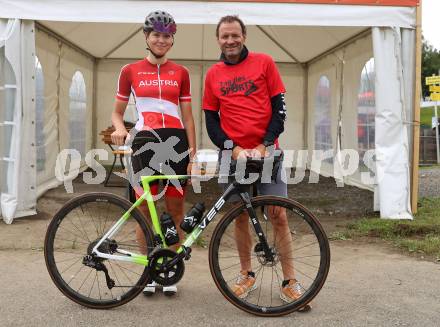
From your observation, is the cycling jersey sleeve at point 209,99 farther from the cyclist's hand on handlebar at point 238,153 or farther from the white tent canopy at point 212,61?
the white tent canopy at point 212,61

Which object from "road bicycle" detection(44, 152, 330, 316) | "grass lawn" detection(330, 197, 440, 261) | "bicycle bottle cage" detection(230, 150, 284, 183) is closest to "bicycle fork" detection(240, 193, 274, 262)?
"road bicycle" detection(44, 152, 330, 316)

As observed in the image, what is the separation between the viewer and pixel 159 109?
3.30m

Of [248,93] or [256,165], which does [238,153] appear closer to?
[256,165]

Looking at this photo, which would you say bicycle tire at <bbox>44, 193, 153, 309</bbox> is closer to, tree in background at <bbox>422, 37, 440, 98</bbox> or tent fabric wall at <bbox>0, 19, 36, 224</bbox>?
tent fabric wall at <bbox>0, 19, 36, 224</bbox>

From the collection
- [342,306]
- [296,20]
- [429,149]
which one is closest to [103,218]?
[342,306]

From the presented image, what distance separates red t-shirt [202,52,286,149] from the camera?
3.14 metres

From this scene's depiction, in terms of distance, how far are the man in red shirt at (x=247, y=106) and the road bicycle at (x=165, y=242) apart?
43 millimetres

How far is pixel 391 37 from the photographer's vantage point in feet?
19.2

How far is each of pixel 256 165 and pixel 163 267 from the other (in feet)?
2.76

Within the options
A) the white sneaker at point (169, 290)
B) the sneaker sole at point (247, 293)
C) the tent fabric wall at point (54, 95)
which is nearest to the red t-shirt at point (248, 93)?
the sneaker sole at point (247, 293)

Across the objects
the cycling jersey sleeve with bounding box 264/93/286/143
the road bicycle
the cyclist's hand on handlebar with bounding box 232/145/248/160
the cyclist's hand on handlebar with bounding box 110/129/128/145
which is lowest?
the road bicycle

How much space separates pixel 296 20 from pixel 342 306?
363 centimetres

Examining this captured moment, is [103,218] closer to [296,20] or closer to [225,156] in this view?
[225,156]

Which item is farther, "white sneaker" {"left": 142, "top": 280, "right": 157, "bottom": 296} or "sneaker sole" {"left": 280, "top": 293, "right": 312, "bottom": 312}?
"white sneaker" {"left": 142, "top": 280, "right": 157, "bottom": 296}
